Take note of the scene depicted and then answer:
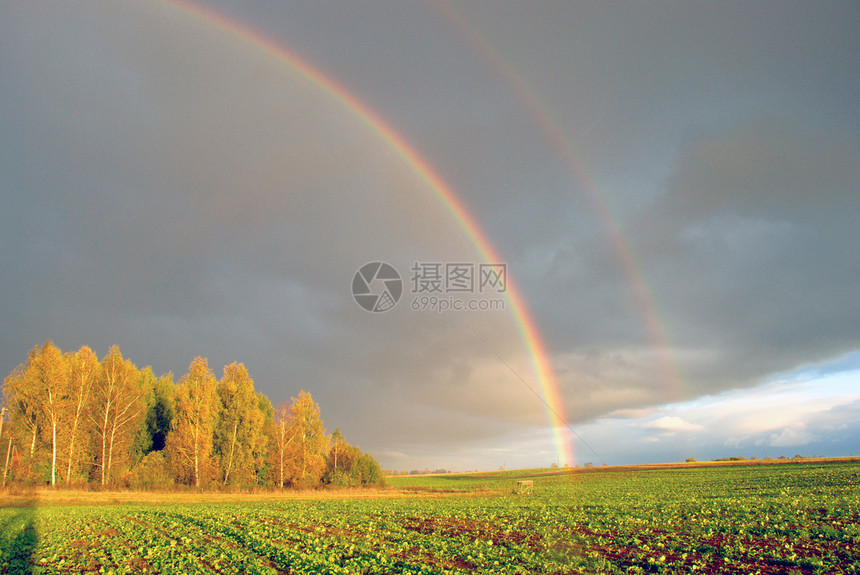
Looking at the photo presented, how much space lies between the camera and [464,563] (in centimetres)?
1662

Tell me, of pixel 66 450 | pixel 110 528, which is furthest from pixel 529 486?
pixel 66 450

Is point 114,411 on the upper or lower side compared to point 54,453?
upper

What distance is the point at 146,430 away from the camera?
241 ft

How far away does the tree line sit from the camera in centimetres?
6078

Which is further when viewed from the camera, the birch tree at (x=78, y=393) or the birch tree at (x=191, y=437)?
the birch tree at (x=191, y=437)

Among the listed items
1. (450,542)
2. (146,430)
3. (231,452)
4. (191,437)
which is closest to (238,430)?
(231,452)

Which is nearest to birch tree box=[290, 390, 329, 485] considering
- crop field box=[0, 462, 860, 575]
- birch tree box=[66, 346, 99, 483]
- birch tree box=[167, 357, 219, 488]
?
birch tree box=[167, 357, 219, 488]

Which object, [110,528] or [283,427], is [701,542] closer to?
[110,528]

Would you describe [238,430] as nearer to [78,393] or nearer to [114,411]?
[114,411]

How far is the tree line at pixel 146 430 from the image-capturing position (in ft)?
199

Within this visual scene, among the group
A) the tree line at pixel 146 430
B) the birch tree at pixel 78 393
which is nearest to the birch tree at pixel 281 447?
the tree line at pixel 146 430

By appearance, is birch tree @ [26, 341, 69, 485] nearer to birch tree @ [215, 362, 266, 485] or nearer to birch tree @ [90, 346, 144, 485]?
birch tree @ [90, 346, 144, 485]

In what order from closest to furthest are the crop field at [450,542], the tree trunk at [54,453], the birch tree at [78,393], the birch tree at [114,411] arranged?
1. the crop field at [450,542]
2. the tree trunk at [54,453]
3. the birch tree at [78,393]
4. the birch tree at [114,411]

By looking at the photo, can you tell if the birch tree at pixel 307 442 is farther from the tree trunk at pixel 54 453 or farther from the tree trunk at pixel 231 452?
the tree trunk at pixel 54 453
